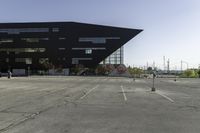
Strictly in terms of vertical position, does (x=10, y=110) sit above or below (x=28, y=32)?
below

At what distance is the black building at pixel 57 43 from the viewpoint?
430 feet

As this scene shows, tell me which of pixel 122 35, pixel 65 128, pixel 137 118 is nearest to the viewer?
pixel 65 128

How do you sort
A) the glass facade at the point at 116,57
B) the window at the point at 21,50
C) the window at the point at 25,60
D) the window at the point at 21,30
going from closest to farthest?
the window at the point at 21,30 < the window at the point at 21,50 < the window at the point at 25,60 < the glass facade at the point at 116,57

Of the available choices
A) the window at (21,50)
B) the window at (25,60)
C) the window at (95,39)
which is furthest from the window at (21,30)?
the window at (95,39)

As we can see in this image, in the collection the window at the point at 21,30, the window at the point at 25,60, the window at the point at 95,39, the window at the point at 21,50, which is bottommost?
the window at the point at 25,60

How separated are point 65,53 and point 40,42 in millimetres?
10135

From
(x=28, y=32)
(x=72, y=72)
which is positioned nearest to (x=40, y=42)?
(x=28, y=32)

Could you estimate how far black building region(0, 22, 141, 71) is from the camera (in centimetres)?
13100

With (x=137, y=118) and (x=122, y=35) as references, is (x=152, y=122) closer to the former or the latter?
(x=137, y=118)

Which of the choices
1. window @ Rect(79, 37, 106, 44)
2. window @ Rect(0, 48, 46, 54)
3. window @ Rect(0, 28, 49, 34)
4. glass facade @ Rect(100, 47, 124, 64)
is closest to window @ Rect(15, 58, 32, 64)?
window @ Rect(0, 48, 46, 54)

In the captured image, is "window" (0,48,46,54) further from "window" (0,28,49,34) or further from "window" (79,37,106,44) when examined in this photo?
"window" (79,37,106,44)

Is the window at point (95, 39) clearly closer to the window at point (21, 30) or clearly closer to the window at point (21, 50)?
the window at point (21, 30)

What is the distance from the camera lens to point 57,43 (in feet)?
435

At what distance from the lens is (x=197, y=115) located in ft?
47.5
